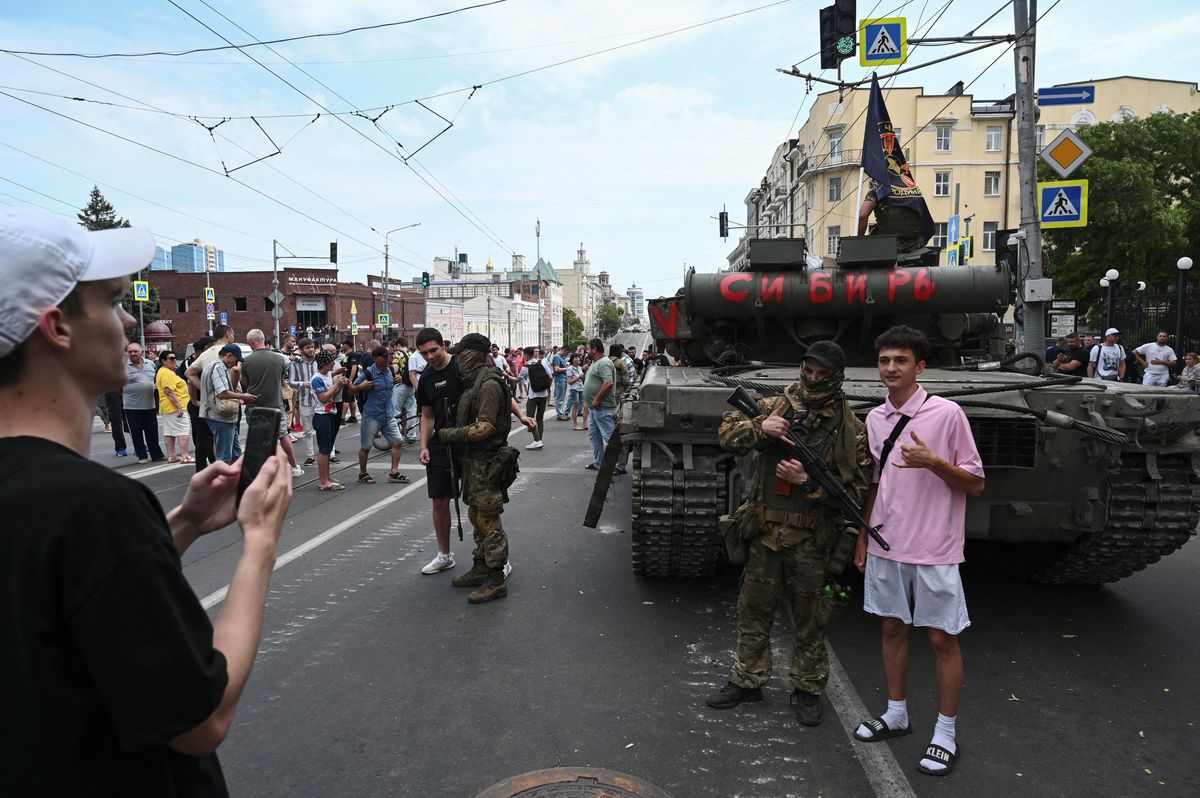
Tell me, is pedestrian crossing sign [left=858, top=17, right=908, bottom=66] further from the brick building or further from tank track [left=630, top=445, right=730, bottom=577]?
the brick building

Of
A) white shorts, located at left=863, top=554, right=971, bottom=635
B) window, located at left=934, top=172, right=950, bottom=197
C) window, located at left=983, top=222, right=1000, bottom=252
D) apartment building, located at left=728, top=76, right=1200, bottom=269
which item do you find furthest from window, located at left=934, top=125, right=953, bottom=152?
white shorts, located at left=863, top=554, right=971, bottom=635

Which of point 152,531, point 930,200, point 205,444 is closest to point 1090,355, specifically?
point 205,444

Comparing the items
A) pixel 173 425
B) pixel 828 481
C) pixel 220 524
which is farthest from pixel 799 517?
pixel 173 425

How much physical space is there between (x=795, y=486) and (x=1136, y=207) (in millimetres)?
36590

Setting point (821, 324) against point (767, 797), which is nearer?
point (767, 797)

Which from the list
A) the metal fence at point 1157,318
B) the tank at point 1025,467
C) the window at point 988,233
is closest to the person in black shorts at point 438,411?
the tank at point 1025,467

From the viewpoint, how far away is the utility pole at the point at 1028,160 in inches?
420

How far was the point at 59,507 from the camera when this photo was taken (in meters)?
1.10

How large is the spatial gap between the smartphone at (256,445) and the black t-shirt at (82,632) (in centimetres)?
46

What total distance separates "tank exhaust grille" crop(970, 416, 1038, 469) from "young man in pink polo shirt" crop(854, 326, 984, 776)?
100 cm

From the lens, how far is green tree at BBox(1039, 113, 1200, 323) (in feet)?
107

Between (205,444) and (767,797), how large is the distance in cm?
817

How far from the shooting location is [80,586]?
109 centimetres

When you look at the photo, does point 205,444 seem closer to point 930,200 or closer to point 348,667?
point 348,667
